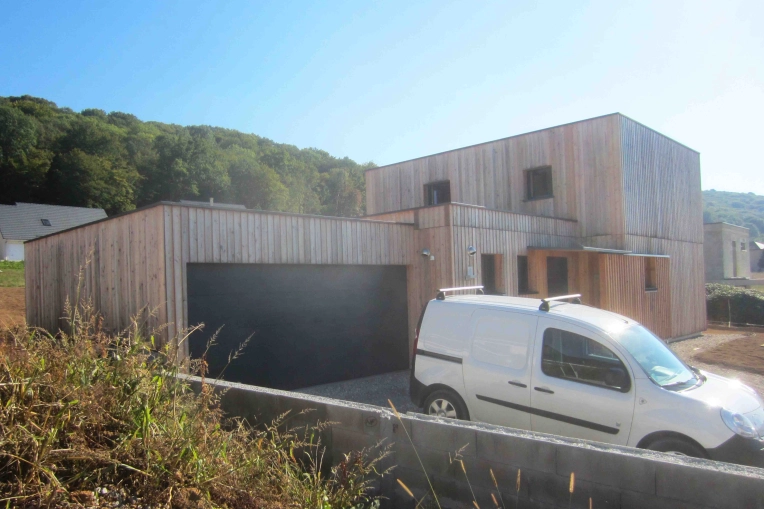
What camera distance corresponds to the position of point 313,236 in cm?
965

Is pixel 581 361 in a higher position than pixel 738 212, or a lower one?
lower

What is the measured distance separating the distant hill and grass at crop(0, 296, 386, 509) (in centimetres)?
13620

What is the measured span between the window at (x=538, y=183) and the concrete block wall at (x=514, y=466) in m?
13.6

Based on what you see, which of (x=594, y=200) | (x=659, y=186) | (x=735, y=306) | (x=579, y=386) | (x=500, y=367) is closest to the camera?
(x=579, y=386)

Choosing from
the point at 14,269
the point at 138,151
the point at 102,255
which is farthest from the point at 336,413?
the point at 138,151

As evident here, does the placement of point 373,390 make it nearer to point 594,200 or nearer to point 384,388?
point 384,388

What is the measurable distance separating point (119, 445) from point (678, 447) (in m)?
4.53

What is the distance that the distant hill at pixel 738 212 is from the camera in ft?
436

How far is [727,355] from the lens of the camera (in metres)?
13.6

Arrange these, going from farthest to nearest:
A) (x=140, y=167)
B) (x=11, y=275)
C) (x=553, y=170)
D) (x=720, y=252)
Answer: (x=140, y=167) < (x=720, y=252) < (x=11, y=275) < (x=553, y=170)

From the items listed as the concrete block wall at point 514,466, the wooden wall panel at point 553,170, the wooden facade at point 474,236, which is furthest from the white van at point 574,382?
the wooden wall panel at point 553,170

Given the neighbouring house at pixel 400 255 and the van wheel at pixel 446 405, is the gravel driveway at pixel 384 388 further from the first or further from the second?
the van wheel at pixel 446 405

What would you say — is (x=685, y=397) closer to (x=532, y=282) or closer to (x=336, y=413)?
(x=336, y=413)

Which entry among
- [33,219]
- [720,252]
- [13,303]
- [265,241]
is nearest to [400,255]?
[265,241]
